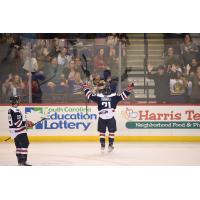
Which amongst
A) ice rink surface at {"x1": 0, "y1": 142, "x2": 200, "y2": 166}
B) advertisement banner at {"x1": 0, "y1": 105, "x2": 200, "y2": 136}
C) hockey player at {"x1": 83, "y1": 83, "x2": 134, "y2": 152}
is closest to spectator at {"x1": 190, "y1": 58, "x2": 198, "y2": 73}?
advertisement banner at {"x1": 0, "y1": 105, "x2": 200, "y2": 136}

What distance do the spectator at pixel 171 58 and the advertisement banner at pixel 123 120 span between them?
505 mm

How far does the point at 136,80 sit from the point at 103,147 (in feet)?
2.70

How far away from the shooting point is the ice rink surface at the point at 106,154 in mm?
7191

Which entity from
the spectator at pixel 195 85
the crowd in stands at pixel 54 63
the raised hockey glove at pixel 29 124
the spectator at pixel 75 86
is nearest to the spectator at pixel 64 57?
the crowd in stands at pixel 54 63

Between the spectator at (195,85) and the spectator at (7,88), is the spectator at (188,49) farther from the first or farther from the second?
the spectator at (7,88)

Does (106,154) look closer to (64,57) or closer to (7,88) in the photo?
(64,57)

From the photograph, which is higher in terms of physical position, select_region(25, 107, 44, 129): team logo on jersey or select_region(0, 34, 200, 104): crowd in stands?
select_region(0, 34, 200, 104): crowd in stands

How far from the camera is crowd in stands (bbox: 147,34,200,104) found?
732cm

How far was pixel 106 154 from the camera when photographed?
23.7ft

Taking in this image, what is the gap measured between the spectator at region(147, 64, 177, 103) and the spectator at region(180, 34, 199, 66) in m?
0.28

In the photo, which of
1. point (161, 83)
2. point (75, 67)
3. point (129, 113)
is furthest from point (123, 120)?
point (75, 67)

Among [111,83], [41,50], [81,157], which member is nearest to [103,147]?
[81,157]

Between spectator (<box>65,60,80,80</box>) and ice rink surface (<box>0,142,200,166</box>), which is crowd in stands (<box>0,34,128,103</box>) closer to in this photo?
spectator (<box>65,60,80,80</box>)

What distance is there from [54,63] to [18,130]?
0.85 m
